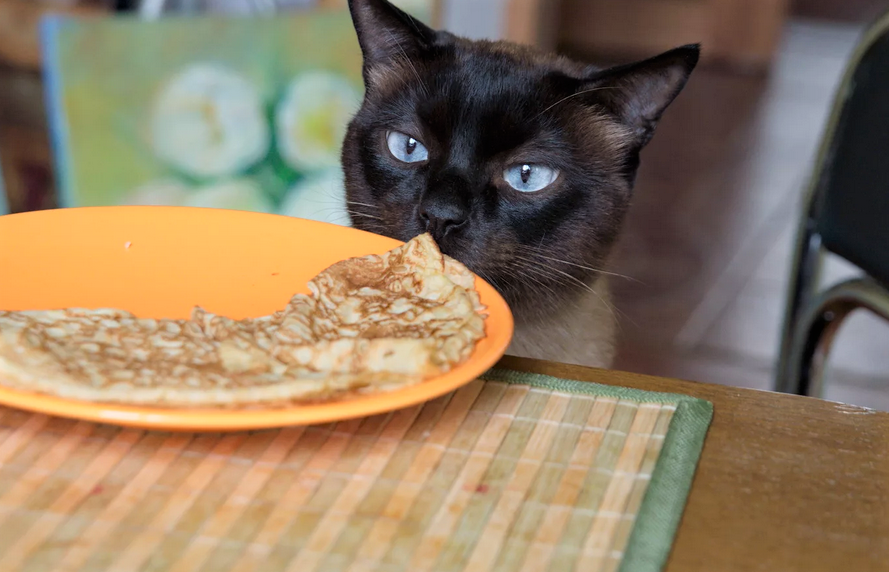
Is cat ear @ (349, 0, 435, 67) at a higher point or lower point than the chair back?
higher

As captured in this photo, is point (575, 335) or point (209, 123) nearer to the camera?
point (575, 335)

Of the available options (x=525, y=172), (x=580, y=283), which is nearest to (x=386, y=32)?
(x=525, y=172)

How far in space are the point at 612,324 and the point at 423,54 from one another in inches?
18.0

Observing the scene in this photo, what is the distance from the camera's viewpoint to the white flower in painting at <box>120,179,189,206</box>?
7.14 feet

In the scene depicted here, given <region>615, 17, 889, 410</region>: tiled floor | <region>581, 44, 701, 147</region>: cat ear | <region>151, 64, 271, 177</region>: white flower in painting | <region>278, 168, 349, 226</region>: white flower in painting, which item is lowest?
<region>615, 17, 889, 410</region>: tiled floor

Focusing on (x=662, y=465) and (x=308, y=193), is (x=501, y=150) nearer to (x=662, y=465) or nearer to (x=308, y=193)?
(x=662, y=465)

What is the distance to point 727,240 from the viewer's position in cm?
313

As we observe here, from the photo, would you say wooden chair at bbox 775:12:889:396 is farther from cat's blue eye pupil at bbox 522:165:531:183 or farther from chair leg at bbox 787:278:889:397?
cat's blue eye pupil at bbox 522:165:531:183

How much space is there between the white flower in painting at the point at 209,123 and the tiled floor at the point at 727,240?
904 millimetres

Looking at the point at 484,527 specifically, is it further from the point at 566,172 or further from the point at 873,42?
the point at 873,42

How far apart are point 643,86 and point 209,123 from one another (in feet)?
4.31

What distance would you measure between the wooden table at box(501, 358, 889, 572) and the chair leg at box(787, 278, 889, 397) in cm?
69

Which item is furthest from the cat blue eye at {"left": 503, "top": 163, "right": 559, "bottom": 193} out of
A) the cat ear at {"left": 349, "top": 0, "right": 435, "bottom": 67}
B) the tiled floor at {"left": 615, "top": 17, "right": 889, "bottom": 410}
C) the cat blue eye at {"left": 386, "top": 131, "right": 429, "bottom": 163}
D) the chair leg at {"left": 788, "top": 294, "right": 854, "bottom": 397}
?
A: the tiled floor at {"left": 615, "top": 17, "right": 889, "bottom": 410}

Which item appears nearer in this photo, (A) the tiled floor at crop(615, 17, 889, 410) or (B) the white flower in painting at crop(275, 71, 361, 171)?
(B) the white flower in painting at crop(275, 71, 361, 171)
